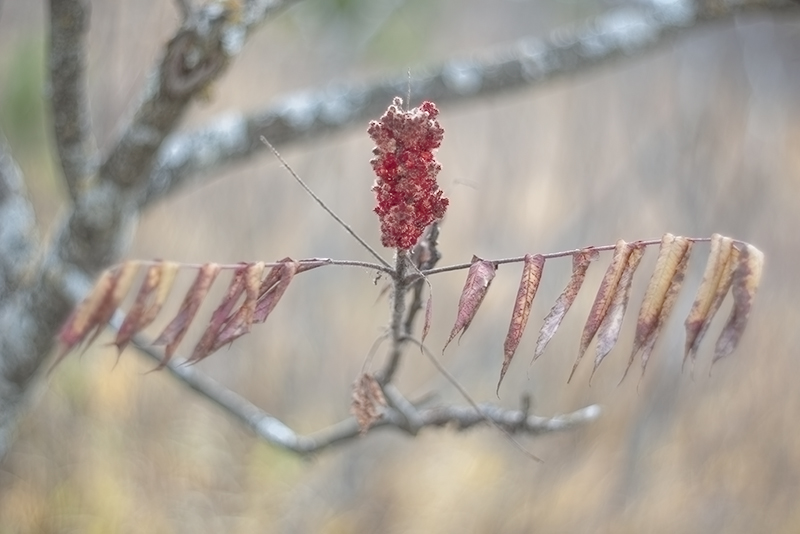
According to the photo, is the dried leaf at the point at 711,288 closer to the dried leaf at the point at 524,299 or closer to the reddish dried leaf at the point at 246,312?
the dried leaf at the point at 524,299

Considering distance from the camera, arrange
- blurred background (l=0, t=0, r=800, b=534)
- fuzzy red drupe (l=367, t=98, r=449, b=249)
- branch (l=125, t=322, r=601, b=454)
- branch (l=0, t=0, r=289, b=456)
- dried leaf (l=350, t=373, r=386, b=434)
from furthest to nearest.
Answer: blurred background (l=0, t=0, r=800, b=534) → branch (l=0, t=0, r=289, b=456) → branch (l=125, t=322, r=601, b=454) → dried leaf (l=350, t=373, r=386, b=434) → fuzzy red drupe (l=367, t=98, r=449, b=249)

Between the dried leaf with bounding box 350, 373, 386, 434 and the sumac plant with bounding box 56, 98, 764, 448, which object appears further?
the dried leaf with bounding box 350, 373, 386, 434

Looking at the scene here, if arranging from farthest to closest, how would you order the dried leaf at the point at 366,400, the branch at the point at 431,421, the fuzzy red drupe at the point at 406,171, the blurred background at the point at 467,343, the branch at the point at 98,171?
the blurred background at the point at 467,343, the branch at the point at 98,171, the branch at the point at 431,421, the dried leaf at the point at 366,400, the fuzzy red drupe at the point at 406,171

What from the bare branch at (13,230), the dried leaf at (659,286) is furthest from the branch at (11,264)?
the dried leaf at (659,286)

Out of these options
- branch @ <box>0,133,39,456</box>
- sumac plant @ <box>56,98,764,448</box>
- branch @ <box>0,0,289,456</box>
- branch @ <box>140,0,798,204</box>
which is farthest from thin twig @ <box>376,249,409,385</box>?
branch @ <box>0,133,39,456</box>

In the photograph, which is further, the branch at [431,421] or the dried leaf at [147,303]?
the branch at [431,421]

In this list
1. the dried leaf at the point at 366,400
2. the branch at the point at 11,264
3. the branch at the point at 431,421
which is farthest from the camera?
the branch at the point at 11,264

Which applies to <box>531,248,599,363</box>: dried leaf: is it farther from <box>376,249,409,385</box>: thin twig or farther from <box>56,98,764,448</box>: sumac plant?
<box>376,249,409,385</box>: thin twig

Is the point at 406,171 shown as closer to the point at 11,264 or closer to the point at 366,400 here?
the point at 366,400
